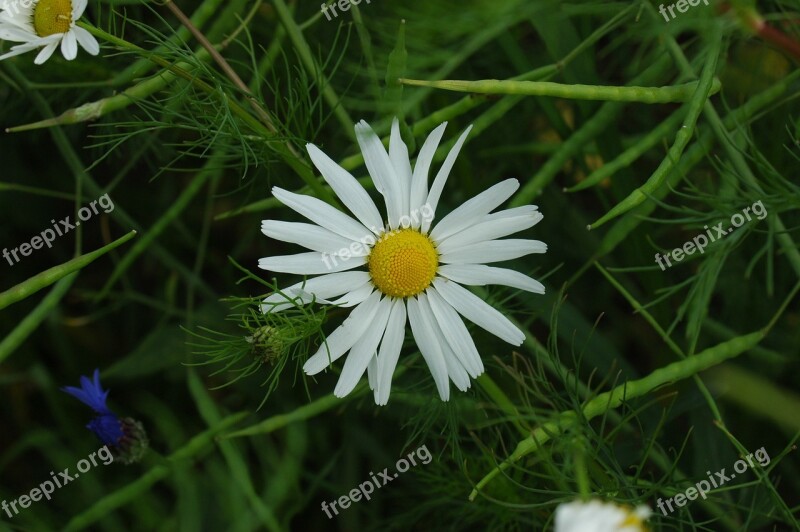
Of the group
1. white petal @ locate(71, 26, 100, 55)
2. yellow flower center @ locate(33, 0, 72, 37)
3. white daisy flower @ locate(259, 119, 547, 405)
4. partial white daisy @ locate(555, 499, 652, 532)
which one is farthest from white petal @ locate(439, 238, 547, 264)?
yellow flower center @ locate(33, 0, 72, 37)

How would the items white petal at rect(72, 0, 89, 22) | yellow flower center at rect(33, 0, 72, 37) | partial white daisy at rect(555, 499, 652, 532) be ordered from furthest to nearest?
1. yellow flower center at rect(33, 0, 72, 37)
2. white petal at rect(72, 0, 89, 22)
3. partial white daisy at rect(555, 499, 652, 532)

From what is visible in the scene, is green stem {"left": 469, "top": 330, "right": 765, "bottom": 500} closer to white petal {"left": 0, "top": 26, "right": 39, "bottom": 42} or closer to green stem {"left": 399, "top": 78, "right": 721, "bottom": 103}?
green stem {"left": 399, "top": 78, "right": 721, "bottom": 103}

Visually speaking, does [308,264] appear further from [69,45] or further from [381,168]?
[69,45]

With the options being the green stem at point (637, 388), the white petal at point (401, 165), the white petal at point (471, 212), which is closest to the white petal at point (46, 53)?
the white petal at point (401, 165)

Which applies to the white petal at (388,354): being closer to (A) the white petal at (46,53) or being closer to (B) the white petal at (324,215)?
(B) the white petal at (324,215)

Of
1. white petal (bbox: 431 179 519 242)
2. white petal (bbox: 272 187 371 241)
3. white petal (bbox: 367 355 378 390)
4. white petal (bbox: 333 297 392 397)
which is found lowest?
white petal (bbox: 367 355 378 390)

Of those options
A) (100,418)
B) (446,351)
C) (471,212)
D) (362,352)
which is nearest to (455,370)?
(446,351)
